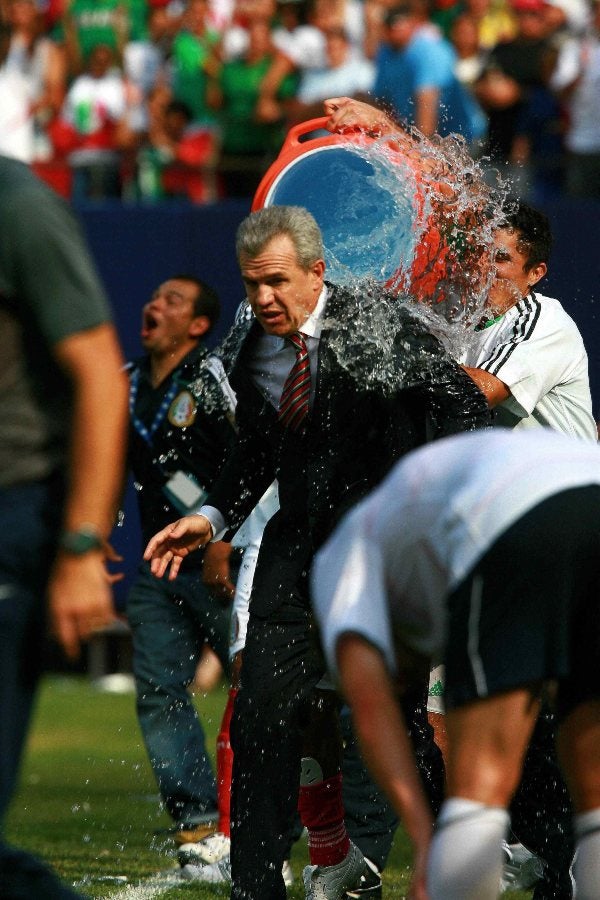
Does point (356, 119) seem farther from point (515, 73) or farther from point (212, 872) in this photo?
point (515, 73)

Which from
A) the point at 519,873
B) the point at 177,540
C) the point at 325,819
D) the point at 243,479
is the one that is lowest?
the point at 519,873

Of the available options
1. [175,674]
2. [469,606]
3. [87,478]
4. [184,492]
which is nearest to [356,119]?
[184,492]

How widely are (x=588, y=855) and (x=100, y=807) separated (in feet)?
15.5

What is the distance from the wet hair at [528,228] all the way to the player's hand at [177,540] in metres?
1.44

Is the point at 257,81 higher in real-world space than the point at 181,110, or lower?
higher

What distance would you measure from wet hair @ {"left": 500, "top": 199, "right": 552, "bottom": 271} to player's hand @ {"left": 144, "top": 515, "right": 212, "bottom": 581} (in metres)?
1.44

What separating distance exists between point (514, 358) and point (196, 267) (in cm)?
654

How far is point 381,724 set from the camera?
3164 mm

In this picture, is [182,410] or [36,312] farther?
[182,410]

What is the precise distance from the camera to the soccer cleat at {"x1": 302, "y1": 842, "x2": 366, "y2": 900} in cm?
542

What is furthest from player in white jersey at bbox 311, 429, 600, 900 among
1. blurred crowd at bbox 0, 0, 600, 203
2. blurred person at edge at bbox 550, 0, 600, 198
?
blurred person at edge at bbox 550, 0, 600, 198

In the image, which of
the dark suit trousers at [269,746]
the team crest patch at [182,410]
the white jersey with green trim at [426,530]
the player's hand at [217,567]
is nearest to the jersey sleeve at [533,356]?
the dark suit trousers at [269,746]

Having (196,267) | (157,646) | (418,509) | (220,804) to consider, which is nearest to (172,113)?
(196,267)

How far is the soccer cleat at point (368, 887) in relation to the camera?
551 centimetres
